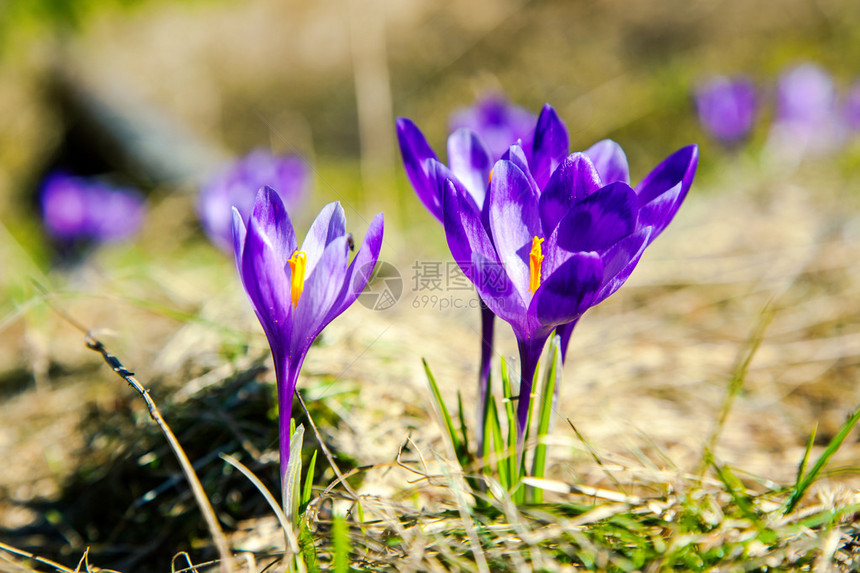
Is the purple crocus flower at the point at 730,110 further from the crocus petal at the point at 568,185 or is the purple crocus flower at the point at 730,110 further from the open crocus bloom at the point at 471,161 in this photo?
the crocus petal at the point at 568,185

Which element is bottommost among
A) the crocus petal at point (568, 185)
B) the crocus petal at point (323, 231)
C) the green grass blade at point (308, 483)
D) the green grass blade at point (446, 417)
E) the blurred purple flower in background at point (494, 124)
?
the green grass blade at point (308, 483)

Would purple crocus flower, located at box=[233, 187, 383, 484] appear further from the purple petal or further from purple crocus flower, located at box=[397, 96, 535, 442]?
purple crocus flower, located at box=[397, 96, 535, 442]

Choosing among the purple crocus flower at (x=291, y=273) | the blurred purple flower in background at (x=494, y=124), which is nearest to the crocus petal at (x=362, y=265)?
the purple crocus flower at (x=291, y=273)

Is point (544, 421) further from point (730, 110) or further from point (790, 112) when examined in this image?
point (790, 112)

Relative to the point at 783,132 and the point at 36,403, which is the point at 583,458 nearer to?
the point at 36,403

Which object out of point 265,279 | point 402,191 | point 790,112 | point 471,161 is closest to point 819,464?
point 471,161
